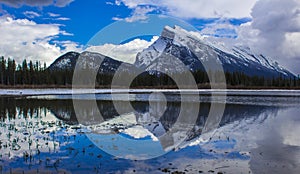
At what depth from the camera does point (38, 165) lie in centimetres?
1029

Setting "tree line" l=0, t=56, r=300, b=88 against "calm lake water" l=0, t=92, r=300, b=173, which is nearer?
"calm lake water" l=0, t=92, r=300, b=173

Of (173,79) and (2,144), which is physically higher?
(173,79)

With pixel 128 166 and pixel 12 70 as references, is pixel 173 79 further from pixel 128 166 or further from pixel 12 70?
pixel 128 166

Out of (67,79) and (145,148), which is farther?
(67,79)

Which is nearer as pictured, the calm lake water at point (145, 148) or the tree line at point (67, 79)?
the calm lake water at point (145, 148)

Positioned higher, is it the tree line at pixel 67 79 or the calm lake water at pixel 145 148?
the tree line at pixel 67 79

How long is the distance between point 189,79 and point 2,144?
146 meters

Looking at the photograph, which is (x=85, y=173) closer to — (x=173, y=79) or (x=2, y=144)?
(x=2, y=144)

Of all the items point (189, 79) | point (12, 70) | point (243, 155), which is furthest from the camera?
point (189, 79)

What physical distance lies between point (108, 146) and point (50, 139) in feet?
11.3

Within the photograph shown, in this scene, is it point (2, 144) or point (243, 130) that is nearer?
point (2, 144)

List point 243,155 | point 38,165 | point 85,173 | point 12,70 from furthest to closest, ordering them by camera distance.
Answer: point 12,70 < point 243,155 < point 38,165 < point 85,173

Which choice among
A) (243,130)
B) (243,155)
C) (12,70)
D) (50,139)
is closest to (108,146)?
(50,139)

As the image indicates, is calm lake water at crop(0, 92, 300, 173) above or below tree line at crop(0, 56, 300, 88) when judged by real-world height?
below
